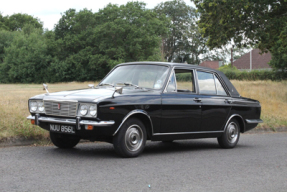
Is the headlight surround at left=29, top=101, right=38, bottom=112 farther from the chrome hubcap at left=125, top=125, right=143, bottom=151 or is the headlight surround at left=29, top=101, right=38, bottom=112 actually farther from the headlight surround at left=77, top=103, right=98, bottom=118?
the chrome hubcap at left=125, top=125, right=143, bottom=151

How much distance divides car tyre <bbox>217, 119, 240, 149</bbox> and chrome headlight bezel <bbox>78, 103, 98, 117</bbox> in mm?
3654

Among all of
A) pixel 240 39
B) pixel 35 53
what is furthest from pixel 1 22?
pixel 240 39

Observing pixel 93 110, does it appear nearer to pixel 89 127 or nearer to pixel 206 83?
pixel 89 127

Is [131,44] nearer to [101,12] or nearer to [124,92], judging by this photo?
[101,12]

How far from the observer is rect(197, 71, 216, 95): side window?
888 cm

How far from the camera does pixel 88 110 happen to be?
6812 millimetres

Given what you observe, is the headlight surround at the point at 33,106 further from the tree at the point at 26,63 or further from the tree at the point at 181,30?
the tree at the point at 181,30

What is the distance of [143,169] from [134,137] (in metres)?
0.95

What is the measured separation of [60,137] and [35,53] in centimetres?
6103

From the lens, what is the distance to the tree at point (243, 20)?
917 inches

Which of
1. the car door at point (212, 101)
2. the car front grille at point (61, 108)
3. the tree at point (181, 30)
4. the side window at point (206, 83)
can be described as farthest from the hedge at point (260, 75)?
the car front grille at point (61, 108)

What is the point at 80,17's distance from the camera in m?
63.9

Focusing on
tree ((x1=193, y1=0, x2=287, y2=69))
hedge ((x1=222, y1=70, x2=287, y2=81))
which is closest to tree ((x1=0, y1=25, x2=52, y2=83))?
hedge ((x1=222, y1=70, x2=287, y2=81))

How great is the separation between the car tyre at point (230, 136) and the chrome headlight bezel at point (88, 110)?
3.65 meters
